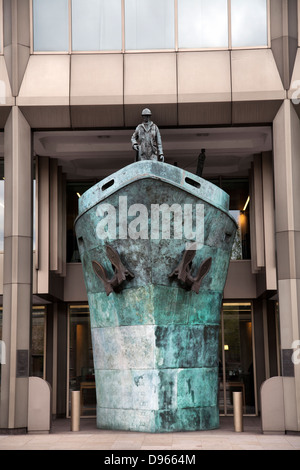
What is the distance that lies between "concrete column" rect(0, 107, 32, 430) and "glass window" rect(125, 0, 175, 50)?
3305mm

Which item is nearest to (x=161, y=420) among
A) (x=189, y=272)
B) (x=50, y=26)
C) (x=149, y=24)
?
(x=189, y=272)

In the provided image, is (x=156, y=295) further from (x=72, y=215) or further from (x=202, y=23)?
(x=72, y=215)

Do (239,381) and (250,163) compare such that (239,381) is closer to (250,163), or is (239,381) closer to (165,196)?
(250,163)

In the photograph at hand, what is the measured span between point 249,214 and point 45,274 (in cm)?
661

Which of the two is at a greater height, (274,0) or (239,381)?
(274,0)

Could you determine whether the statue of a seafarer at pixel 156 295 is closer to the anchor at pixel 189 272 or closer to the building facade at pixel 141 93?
the anchor at pixel 189 272

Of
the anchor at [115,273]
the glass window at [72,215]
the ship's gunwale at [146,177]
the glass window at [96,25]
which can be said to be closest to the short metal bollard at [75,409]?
the anchor at [115,273]

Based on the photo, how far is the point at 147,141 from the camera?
1587 centimetres

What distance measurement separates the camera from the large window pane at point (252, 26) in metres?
17.0

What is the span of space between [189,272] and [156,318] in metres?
1.17

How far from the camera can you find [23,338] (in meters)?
16.0

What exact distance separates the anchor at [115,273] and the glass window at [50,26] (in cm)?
550

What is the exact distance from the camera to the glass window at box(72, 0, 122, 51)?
1716 cm
